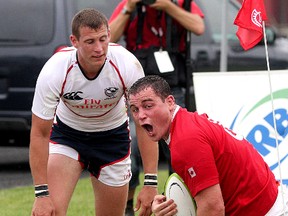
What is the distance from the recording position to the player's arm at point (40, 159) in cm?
684

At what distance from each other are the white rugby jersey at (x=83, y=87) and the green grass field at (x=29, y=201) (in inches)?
81.5

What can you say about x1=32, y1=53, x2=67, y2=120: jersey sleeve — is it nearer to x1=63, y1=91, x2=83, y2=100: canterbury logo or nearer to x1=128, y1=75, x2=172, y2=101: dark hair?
x1=63, y1=91, x2=83, y2=100: canterbury logo

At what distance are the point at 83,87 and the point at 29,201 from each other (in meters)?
3.13

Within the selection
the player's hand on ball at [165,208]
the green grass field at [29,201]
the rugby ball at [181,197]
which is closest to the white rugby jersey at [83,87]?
the rugby ball at [181,197]

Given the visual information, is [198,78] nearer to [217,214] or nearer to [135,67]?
[135,67]

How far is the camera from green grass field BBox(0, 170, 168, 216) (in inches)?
368

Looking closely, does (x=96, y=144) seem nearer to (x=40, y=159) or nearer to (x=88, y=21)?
(x=40, y=159)

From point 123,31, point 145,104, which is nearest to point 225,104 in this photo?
point 123,31

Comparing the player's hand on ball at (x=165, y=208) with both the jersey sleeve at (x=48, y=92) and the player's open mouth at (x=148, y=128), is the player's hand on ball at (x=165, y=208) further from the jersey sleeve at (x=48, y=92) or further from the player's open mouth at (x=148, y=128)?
the jersey sleeve at (x=48, y=92)

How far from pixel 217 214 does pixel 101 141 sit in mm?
1781

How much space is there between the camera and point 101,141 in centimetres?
751

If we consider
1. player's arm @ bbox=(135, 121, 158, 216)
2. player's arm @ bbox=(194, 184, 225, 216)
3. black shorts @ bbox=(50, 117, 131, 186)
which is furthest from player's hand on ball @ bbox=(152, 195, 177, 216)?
black shorts @ bbox=(50, 117, 131, 186)

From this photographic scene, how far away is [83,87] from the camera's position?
7.09 metres

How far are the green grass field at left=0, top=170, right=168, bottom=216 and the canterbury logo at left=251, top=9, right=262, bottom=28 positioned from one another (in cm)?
286
